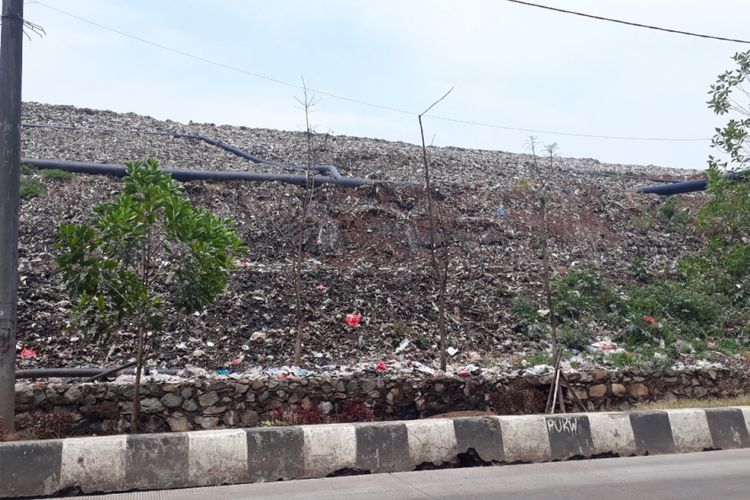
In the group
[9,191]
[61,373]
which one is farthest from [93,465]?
[61,373]

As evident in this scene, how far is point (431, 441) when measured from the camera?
7.16 m

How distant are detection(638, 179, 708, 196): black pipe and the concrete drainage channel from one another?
14.9 meters

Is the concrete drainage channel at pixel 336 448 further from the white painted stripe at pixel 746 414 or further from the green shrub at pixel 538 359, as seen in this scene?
the green shrub at pixel 538 359

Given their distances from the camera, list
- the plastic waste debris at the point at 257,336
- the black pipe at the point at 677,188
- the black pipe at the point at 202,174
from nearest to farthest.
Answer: the plastic waste debris at the point at 257,336
the black pipe at the point at 202,174
the black pipe at the point at 677,188

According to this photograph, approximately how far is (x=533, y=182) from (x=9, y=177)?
16213mm

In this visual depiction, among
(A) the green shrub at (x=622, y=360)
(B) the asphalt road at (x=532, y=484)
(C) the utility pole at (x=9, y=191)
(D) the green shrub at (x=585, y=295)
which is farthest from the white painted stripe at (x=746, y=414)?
(C) the utility pole at (x=9, y=191)

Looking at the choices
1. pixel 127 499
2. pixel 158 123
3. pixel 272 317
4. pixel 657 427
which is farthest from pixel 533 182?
pixel 127 499

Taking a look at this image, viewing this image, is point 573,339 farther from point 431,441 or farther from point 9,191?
point 9,191

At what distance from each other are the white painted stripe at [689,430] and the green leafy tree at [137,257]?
4838 millimetres

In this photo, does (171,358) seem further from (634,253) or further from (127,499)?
(634,253)

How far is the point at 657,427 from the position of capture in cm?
820

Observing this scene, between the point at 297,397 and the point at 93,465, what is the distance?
349 centimetres

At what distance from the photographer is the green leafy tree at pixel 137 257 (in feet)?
23.7

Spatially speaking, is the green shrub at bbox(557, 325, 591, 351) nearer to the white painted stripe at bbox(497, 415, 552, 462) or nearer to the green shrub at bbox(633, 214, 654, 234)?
the white painted stripe at bbox(497, 415, 552, 462)
